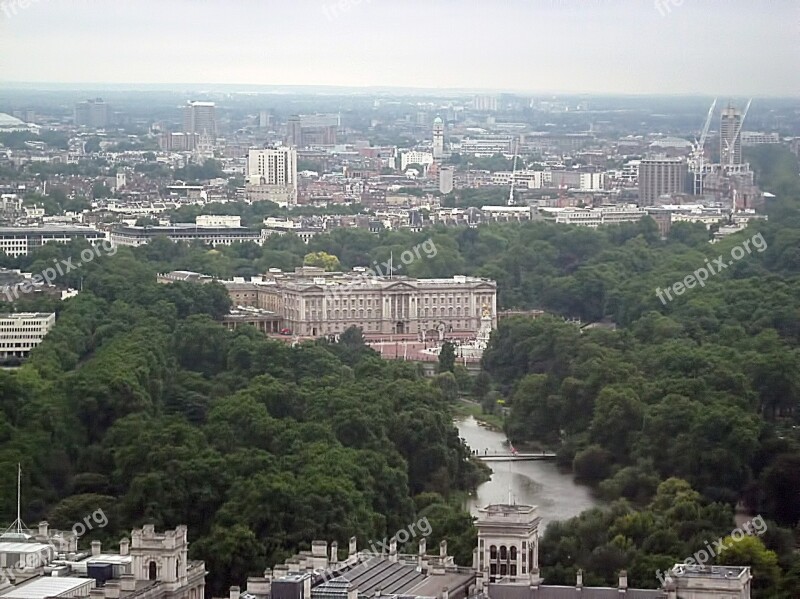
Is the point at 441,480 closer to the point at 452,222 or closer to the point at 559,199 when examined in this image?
the point at 452,222

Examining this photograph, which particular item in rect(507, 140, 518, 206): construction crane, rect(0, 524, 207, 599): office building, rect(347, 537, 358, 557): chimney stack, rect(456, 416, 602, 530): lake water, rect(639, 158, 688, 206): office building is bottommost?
rect(507, 140, 518, 206): construction crane

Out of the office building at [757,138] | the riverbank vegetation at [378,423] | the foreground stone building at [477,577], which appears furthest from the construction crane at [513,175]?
the foreground stone building at [477,577]

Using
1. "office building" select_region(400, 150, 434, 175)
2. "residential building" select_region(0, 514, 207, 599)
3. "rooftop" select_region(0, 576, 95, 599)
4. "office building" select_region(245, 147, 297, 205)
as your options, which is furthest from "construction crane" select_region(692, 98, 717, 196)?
"rooftop" select_region(0, 576, 95, 599)

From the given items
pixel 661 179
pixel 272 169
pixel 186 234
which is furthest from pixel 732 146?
pixel 272 169

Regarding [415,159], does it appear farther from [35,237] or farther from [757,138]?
[757,138]

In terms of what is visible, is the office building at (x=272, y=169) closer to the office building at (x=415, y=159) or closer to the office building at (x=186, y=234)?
the office building at (x=415, y=159)

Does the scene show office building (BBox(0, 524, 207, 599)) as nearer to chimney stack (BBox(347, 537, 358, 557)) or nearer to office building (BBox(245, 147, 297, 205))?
chimney stack (BBox(347, 537, 358, 557))
